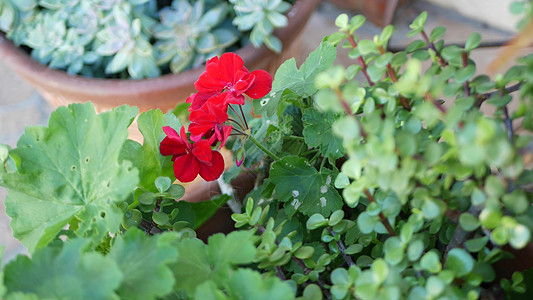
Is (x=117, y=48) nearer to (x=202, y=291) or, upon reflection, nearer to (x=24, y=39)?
(x=24, y=39)

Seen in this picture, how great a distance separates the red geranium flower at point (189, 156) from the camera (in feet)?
1.84

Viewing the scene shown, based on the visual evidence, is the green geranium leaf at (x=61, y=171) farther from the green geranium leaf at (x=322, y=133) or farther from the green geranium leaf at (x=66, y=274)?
the green geranium leaf at (x=322, y=133)

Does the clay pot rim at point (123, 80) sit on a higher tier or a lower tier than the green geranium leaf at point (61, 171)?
lower

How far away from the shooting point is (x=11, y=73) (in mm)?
1658

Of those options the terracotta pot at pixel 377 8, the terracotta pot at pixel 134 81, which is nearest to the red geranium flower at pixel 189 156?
the terracotta pot at pixel 134 81

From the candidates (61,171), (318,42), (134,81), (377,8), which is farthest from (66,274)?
(377,8)

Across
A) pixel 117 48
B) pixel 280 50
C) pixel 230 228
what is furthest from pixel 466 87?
pixel 117 48

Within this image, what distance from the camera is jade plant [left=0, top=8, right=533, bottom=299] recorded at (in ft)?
1.20

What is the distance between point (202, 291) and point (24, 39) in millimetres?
960

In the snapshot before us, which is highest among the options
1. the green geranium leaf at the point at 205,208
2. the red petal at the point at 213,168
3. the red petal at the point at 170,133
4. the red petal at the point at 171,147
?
the red petal at the point at 170,133

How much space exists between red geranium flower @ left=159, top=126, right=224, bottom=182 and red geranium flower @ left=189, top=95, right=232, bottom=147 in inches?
0.4

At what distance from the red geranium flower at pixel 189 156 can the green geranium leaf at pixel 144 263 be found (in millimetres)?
156

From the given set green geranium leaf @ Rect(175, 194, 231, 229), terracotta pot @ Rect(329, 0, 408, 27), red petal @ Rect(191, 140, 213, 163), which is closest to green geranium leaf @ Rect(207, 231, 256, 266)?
red petal @ Rect(191, 140, 213, 163)

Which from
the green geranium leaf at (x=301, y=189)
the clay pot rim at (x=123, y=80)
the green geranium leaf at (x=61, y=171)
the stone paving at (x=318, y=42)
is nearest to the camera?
the green geranium leaf at (x=61, y=171)
